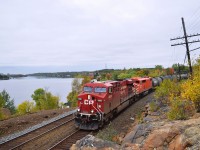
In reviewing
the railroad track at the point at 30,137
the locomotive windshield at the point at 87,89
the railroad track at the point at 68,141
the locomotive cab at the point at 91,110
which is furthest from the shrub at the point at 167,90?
the railroad track at the point at 30,137

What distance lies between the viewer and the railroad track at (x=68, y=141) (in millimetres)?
15908

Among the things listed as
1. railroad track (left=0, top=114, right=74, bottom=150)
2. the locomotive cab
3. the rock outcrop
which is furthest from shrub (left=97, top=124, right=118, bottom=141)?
railroad track (left=0, top=114, right=74, bottom=150)

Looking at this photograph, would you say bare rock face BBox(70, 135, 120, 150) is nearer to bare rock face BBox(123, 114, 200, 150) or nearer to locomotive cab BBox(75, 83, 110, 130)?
bare rock face BBox(123, 114, 200, 150)

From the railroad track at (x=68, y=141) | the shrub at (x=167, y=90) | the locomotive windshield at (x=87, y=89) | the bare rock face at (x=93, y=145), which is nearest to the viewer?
the bare rock face at (x=93, y=145)

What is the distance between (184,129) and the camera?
1094cm

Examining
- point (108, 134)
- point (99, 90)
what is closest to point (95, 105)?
point (99, 90)

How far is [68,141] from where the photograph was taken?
17.2 m

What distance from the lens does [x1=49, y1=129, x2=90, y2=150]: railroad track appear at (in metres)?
15.9

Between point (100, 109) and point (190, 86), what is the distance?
8.01 m

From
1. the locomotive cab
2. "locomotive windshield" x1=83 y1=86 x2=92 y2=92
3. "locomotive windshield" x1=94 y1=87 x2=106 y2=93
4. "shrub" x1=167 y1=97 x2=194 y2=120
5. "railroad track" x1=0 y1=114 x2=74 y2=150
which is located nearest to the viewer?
"shrub" x1=167 y1=97 x2=194 y2=120

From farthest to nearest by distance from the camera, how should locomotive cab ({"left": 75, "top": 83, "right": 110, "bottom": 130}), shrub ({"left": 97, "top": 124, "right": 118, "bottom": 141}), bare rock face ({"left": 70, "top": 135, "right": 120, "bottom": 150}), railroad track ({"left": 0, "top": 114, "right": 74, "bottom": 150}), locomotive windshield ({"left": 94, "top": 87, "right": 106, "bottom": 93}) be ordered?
locomotive windshield ({"left": 94, "top": 87, "right": 106, "bottom": 93}) < locomotive cab ({"left": 75, "top": 83, "right": 110, "bottom": 130}) < shrub ({"left": 97, "top": 124, "right": 118, "bottom": 141}) < railroad track ({"left": 0, "top": 114, "right": 74, "bottom": 150}) < bare rock face ({"left": 70, "top": 135, "right": 120, "bottom": 150})

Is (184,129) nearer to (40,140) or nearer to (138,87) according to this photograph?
(40,140)

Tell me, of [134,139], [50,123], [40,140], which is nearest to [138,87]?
[50,123]

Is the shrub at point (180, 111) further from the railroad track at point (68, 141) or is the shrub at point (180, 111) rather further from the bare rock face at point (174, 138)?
the railroad track at point (68, 141)
